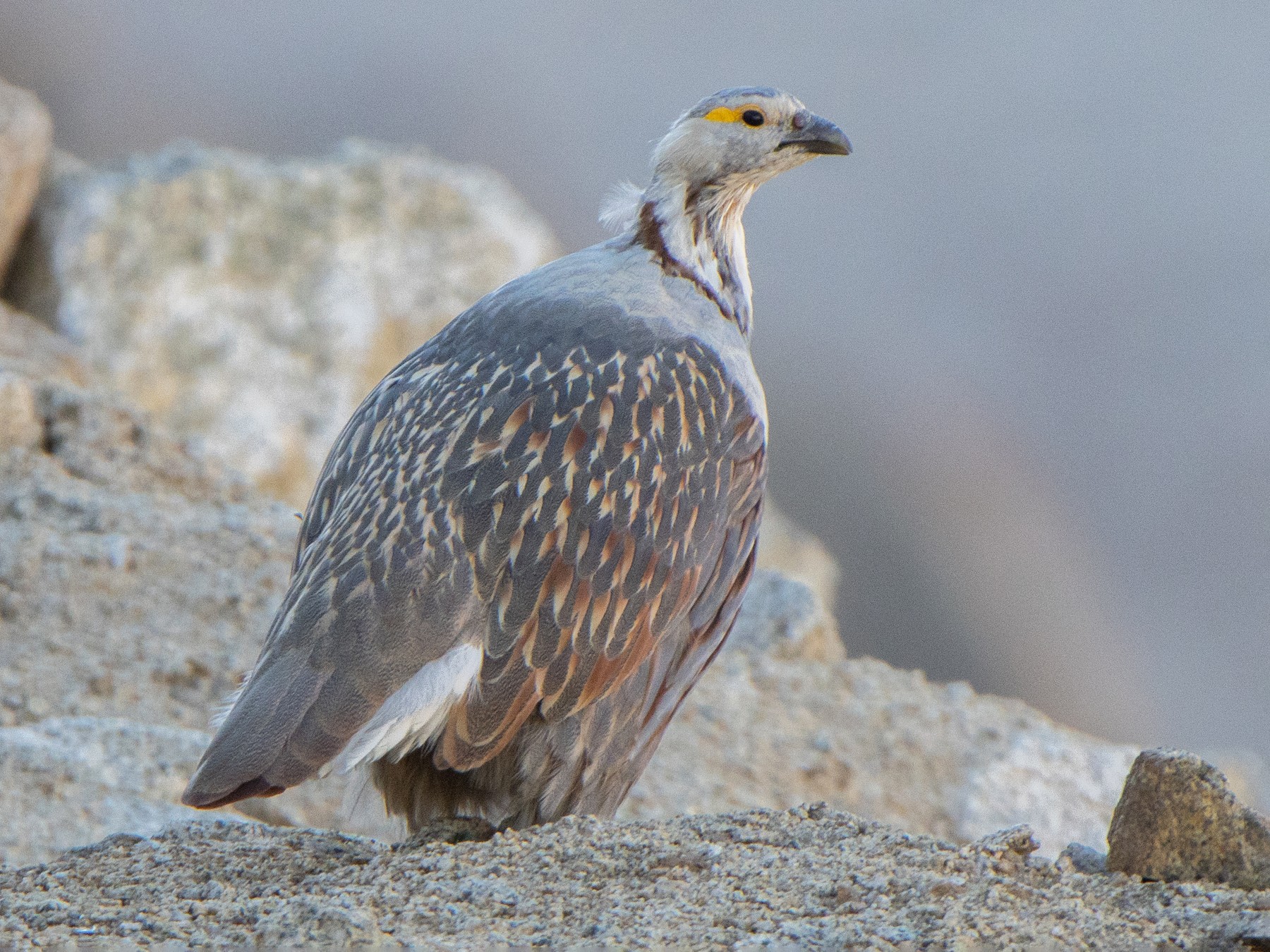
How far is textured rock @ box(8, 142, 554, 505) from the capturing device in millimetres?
10383

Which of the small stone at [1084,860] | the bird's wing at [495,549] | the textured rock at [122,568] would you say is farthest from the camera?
the textured rock at [122,568]

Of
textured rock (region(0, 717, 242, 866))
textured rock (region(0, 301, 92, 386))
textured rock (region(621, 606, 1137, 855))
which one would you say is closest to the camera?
textured rock (region(0, 717, 242, 866))

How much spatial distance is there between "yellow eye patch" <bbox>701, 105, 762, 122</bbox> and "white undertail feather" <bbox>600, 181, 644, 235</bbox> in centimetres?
34

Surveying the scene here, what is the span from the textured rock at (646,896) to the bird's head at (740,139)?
2.30 metres

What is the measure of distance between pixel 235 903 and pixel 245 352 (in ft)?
26.3

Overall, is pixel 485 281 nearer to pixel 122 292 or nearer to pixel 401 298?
pixel 401 298

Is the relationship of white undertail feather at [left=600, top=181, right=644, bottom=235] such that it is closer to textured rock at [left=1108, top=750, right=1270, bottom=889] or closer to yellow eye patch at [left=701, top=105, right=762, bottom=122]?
yellow eye patch at [left=701, top=105, right=762, bottom=122]

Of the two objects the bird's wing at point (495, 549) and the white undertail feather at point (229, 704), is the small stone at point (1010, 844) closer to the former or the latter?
the bird's wing at point (495, 549)

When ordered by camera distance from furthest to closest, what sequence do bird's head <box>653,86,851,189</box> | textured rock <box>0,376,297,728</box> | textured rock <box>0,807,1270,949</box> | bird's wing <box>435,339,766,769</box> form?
textured rock <box>0,376,297,728</box>, bird's head <box>653,86,851,189</box>, bird's wing <box>435,339,766,769</box>, textured rock <box>0,807,1270,949</box>

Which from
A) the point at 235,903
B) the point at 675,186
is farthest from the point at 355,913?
the point at 675,186

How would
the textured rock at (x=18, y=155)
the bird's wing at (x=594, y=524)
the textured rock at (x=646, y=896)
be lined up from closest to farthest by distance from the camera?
the textured rock at (x=646, y=896) < the bird's wing at (x=594, y=524) < the textured rock at (x=18, y=155)

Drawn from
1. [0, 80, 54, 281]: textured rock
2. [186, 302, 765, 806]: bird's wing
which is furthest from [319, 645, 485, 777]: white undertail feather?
[0, 80, 54, 281]: textured rock

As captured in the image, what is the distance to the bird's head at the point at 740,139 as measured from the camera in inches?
197

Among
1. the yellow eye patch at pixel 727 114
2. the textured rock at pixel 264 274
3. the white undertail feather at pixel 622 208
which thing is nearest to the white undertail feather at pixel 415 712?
the white undertail feather at pixel 622 208
